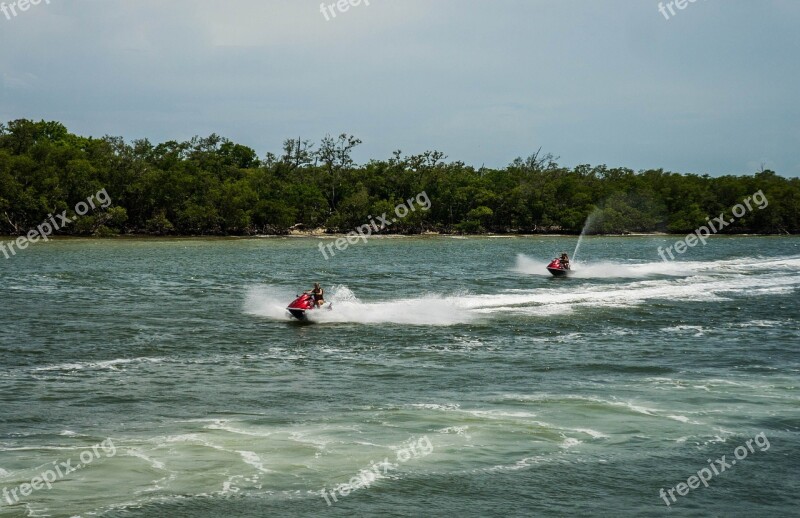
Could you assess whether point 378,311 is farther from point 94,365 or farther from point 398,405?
point 398,405

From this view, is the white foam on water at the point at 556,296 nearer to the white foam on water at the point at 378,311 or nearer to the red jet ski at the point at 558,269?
the white foam on water at the point at 378,311

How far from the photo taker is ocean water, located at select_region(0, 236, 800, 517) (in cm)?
1494

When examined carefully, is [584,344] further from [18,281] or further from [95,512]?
[18,281]

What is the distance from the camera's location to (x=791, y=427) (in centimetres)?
1900

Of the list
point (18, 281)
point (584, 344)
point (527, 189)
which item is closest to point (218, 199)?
point (527, 189)

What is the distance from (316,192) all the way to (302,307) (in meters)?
98.8

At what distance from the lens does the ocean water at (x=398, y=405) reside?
588 inches

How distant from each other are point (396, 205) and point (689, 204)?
55661 mm

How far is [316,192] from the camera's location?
434 ft

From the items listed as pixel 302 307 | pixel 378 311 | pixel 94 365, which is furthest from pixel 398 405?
pixel 378 311

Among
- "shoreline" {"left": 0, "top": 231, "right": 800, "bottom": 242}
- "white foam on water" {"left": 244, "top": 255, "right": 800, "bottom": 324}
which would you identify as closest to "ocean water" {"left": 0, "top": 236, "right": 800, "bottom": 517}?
"white foam on water" {"left": 244, "top": 255, "right": 800, "bottom": 324}

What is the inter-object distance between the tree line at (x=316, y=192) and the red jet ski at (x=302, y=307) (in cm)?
8018

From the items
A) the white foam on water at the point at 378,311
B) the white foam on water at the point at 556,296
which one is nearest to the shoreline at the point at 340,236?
the white foam on water at the point at 556,296

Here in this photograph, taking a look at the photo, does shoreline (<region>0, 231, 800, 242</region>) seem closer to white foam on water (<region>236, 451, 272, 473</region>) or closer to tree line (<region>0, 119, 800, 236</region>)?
tree line (<region>0, 119, 800, 236</region>)
